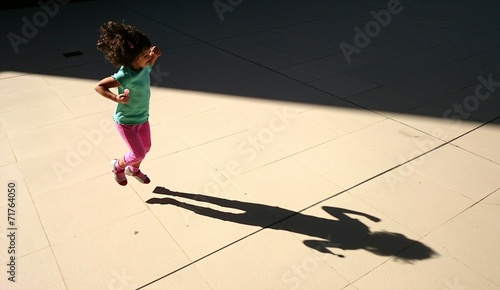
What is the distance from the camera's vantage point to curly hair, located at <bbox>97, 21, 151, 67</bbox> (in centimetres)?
283

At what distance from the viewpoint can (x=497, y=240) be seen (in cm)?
311

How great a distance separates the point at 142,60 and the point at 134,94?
27 cm

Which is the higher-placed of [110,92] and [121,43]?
[121,43]

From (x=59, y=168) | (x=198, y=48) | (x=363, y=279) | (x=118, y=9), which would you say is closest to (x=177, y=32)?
(x=198, y=48)

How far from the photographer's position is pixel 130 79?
2.95 metres

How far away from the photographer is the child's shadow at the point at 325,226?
119 inches

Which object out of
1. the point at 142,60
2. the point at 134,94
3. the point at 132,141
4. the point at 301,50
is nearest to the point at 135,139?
the point at 132,141

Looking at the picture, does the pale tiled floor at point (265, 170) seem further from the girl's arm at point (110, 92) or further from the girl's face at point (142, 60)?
the girl's face at point (142, 60)

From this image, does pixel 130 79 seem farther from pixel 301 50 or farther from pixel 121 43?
pixel 301 50

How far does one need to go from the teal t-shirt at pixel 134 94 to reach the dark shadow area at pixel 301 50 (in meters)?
2.51

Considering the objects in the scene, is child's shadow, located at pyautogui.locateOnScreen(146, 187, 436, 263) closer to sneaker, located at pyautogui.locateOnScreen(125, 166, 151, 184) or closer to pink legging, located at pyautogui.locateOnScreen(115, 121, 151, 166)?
sneaker, located at pyautogui.locateOnScreen(125, 166, 151, 184)

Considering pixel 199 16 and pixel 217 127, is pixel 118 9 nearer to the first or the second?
pixel 199 16

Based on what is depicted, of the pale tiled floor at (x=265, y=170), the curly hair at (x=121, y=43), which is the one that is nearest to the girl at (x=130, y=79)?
the curly hair at (x=121, y=43)

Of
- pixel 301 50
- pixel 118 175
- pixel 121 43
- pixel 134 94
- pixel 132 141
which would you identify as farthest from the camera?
pixel 301 50
